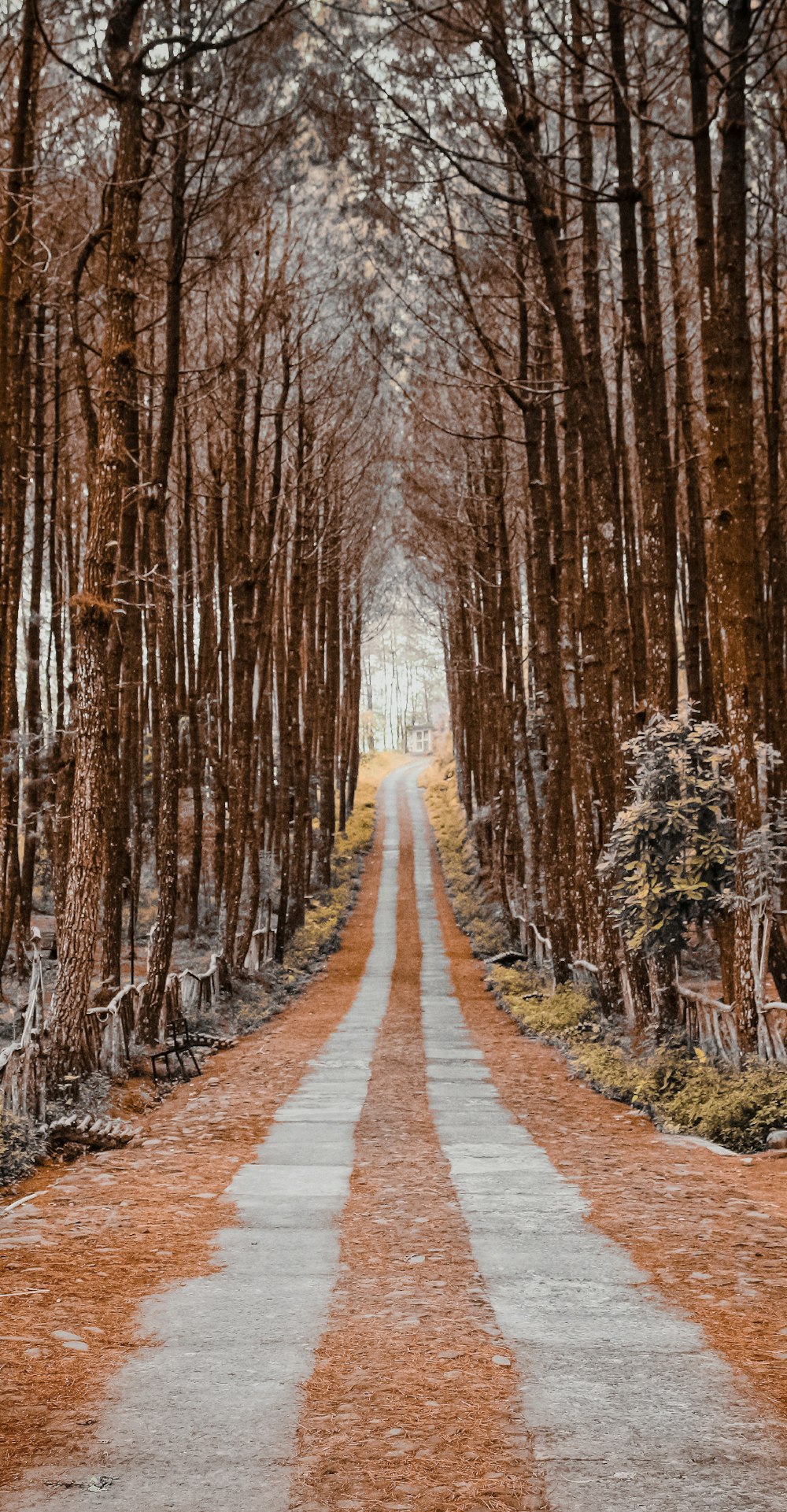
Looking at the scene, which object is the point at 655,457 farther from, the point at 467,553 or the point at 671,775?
the point at 467,553

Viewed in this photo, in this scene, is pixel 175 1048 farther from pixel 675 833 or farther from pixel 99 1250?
pixel 99 1250

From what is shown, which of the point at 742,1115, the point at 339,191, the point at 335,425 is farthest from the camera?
the point at 335,425

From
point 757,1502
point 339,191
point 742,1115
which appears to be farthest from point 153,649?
point 757,1502

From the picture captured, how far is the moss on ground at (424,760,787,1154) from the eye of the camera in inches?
380

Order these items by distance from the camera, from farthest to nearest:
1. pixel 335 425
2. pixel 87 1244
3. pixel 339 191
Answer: pixel 335 425
pixel 339 191
pixel 87 1244

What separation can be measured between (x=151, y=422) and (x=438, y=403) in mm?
8980

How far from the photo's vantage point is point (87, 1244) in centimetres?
662

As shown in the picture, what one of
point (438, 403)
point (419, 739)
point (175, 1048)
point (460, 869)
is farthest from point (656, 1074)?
point (419, 739)

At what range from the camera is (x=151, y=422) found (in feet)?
61.4

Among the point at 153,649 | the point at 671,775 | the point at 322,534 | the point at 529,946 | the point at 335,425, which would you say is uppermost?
the point at 335,425

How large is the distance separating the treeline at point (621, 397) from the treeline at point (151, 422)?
261 centimetres

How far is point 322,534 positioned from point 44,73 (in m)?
13.6

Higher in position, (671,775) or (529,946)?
(671,775)

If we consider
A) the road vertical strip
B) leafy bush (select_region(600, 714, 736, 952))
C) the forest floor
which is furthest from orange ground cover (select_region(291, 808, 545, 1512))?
leafy bush (select_region(600, 714, 736, 952))
